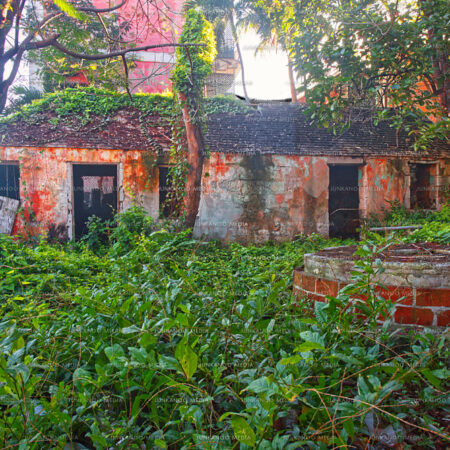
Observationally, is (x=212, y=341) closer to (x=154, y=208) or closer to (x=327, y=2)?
(x=327, y=2)

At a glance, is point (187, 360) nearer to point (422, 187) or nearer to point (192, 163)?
point (192, 163)

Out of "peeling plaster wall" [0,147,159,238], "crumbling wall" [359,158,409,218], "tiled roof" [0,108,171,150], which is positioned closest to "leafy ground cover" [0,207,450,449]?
"peeling plaster wall" [0,147,159,238]

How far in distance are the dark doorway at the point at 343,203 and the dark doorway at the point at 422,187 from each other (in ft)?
6.30

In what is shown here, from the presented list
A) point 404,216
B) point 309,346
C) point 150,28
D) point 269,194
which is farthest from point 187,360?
point 404,216

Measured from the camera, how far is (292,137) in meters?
12.3

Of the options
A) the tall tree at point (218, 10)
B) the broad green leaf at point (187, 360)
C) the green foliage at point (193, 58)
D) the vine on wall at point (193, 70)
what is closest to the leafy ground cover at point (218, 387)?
the broad green leaf at point (187, 360)

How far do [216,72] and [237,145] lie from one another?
1410 centimetres

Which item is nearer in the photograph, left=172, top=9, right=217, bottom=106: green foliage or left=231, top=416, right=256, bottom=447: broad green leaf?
left=231, top=416, right=256, bottom=447: broad green leaf

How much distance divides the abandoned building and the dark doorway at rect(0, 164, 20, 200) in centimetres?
3

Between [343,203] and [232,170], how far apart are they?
5.57 m

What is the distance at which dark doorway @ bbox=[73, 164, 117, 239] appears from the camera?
12.8 metres

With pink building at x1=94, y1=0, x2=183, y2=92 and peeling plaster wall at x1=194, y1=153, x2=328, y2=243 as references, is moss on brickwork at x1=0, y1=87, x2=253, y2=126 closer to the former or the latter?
pink building at x1=94, y1=0, x2=183, y2=92

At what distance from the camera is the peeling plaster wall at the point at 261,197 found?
1126 centimetres

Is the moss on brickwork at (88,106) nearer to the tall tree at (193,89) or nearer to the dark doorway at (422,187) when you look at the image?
the tall tree at (193,89)
